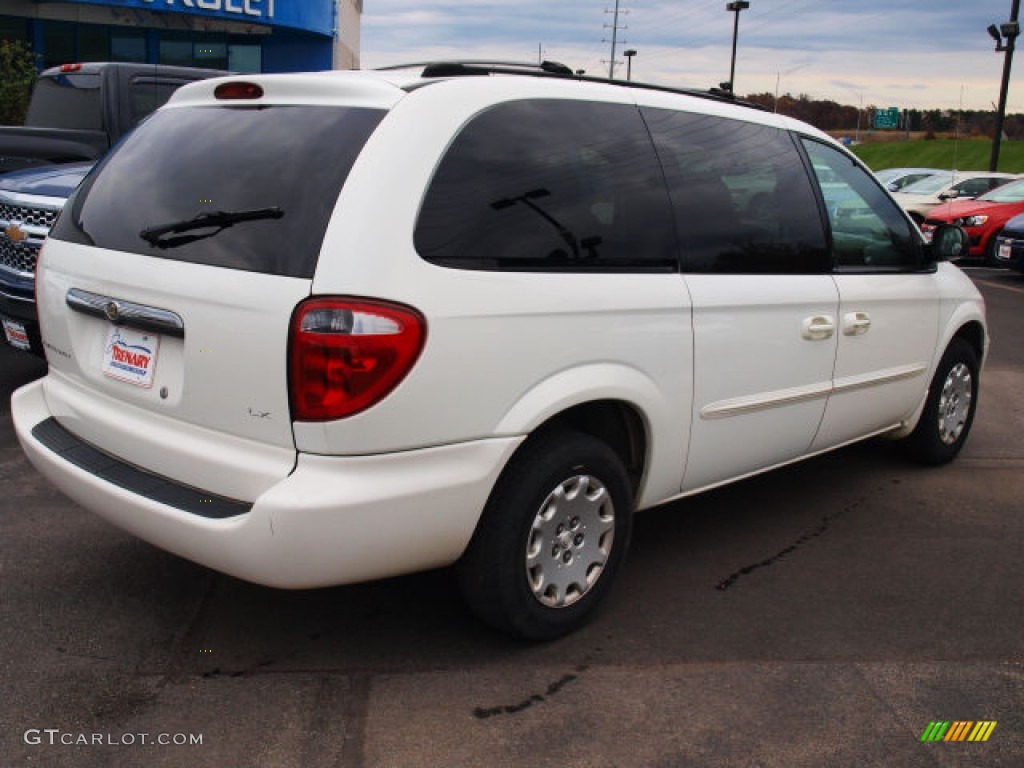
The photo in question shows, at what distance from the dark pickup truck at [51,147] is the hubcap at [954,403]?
14.2 ft

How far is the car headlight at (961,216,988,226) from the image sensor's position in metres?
15.8

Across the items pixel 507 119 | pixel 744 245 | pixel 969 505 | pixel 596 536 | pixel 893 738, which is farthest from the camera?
pixel 969 505

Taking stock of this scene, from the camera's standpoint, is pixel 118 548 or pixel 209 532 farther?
pixel 118 548

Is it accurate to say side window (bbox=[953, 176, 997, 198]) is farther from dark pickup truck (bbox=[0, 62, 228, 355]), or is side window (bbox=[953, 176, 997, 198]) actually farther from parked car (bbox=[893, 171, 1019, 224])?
dark pickup truck (bbox=[0, 62, 228, 355])

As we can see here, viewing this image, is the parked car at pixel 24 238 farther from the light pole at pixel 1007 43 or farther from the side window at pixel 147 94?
the light pole at pixel 1007 43

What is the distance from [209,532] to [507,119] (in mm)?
1509

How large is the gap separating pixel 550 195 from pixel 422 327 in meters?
0.71

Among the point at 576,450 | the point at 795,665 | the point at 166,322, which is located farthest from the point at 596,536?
the point at 166,322

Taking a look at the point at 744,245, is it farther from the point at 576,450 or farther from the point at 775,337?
the point at 576,450

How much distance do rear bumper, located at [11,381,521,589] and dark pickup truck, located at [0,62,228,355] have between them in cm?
314

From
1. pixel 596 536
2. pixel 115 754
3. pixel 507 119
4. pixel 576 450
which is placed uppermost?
pixel 507 119

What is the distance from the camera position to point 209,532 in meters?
2.74

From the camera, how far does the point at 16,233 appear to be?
593 cm

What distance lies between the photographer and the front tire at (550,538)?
302cm
